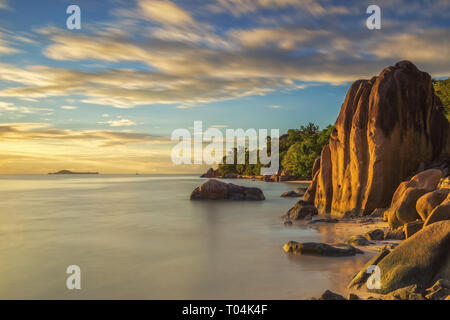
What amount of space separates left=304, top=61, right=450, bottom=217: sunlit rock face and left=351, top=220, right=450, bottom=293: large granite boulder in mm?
10885

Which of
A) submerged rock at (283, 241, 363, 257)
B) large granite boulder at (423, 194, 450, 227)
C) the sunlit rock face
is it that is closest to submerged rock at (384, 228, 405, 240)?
submerged rock at (283, 241, 363, 257)

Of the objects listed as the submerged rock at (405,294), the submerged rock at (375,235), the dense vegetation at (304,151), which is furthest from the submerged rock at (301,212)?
the dense vegetation at (304,151)

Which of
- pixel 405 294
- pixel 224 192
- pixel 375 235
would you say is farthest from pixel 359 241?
pixel 224 192

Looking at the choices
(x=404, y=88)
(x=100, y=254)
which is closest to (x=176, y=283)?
(x=100, y=254)

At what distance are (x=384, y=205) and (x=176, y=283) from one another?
1337 centimetres

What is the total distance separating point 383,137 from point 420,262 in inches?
486

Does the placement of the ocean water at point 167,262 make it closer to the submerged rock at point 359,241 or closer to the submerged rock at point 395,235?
the submerged rock at point 359,241

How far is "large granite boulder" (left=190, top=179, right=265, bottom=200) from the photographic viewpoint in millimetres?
36312

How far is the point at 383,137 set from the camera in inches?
756

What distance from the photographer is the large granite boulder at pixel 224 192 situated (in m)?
36.3

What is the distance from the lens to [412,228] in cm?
1177

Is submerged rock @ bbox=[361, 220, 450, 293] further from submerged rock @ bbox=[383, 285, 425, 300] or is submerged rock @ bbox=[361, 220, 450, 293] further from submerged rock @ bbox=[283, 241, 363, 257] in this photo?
submerged rock @ bbox=[283, 241, 363, 257]

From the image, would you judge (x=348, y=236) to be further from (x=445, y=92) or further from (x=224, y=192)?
(x=445, y=92)

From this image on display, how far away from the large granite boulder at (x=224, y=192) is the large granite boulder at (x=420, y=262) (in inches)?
1091
